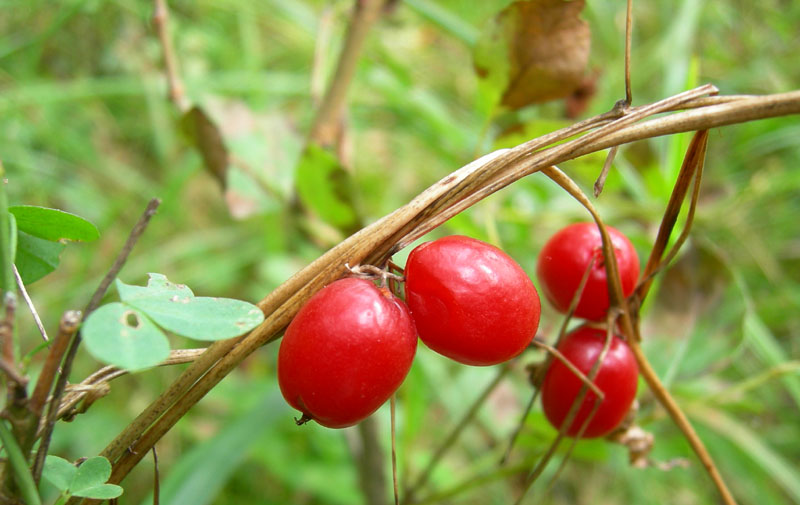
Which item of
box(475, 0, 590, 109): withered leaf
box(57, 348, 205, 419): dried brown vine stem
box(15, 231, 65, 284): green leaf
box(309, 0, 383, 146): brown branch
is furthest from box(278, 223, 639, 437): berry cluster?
box(309, 0, 383, 146): brown branch

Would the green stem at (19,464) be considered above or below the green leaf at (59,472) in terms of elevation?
above

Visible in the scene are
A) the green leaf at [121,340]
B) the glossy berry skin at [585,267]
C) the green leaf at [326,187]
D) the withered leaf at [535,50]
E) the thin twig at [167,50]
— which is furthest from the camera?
the thin twig at [167,50]

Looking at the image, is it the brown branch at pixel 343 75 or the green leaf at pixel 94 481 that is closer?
the green leaf at pixel 94 481

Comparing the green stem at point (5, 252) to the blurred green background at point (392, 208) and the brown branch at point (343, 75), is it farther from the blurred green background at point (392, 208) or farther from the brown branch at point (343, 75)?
the brown branch at point (343, 75)

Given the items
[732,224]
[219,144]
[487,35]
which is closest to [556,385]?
[487,35]

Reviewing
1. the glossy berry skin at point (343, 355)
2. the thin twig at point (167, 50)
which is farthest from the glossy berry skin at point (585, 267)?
the thin twig at point (167, 50)

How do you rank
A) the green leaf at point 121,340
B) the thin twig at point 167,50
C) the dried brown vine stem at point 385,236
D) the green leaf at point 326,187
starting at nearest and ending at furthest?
the green leaf at point 121,340 → the dried brown vine stem at point 385,236 → the green leaf at point 326,187 → the thin twig at point 167,50

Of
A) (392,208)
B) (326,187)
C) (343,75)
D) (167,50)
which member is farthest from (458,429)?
(392,208)

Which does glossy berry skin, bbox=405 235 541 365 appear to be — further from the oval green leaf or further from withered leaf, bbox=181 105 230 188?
withered leaf, bbox=181 105 230 188
